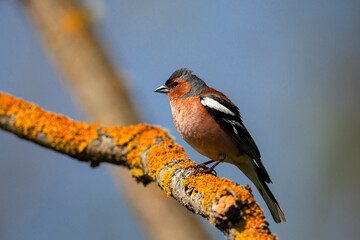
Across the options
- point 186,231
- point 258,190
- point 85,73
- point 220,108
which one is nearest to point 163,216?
point 186,231

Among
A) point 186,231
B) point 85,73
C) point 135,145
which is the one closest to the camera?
point 135,145

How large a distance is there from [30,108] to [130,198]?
6.46 feet

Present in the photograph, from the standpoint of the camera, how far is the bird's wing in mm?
4492

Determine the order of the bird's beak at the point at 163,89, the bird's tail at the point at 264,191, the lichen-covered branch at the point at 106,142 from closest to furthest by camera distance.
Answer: the lichen-covered branch at the point at 106,142 → the bird's tail at the point at 264,191 → the bird's beak at the point at 163,89

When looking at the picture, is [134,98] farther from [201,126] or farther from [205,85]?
[201,126]

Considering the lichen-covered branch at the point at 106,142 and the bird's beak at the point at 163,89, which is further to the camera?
the bird's beak at the point at 163,89

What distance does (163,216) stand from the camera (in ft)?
16.5

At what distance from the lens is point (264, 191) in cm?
443

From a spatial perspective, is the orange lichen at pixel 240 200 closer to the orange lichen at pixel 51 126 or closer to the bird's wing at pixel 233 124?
the bird's wing at pixel 233 124

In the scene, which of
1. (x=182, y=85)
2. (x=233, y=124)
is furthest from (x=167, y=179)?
(x=182, y=85)

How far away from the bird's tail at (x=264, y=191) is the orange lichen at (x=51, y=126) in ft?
6.04

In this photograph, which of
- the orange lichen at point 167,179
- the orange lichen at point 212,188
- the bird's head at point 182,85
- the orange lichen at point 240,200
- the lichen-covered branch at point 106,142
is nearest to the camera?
the orange lichen at point 240,200

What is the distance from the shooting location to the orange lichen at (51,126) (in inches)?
161

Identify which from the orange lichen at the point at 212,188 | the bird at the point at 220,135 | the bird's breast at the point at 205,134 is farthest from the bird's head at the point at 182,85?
the orange lichen at the point at 212,188
